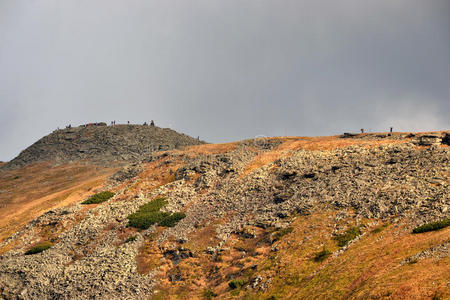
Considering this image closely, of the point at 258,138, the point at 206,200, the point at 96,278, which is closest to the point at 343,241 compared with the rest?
the point at 206,200

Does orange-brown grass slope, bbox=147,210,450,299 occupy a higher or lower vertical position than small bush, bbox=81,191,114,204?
lower

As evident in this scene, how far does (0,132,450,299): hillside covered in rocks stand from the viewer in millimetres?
23484

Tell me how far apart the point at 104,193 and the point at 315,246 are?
41.3 metres

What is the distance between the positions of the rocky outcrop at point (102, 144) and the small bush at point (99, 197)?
43169mm

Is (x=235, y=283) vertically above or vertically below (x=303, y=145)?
below

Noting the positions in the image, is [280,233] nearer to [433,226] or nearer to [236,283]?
[236,283]

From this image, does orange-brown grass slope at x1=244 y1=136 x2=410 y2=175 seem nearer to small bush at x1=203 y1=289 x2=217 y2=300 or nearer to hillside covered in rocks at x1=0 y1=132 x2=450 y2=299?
hillside covered in rocks at x1=0 y1=132 x2=450 y2=299

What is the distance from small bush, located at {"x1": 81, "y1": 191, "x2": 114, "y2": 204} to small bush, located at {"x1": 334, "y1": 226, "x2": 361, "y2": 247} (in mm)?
40898

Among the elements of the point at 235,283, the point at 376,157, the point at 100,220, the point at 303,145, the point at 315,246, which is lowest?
the point at 235,283

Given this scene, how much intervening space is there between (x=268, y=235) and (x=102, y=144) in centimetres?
9287

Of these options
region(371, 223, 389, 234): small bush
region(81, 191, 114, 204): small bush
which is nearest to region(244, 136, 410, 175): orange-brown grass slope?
region(371, 223, 389, 234): small bush

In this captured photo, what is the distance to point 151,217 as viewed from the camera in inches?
1711

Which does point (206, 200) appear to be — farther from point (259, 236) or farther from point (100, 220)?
point (100, 220)

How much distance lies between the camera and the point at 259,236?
35375 mm
